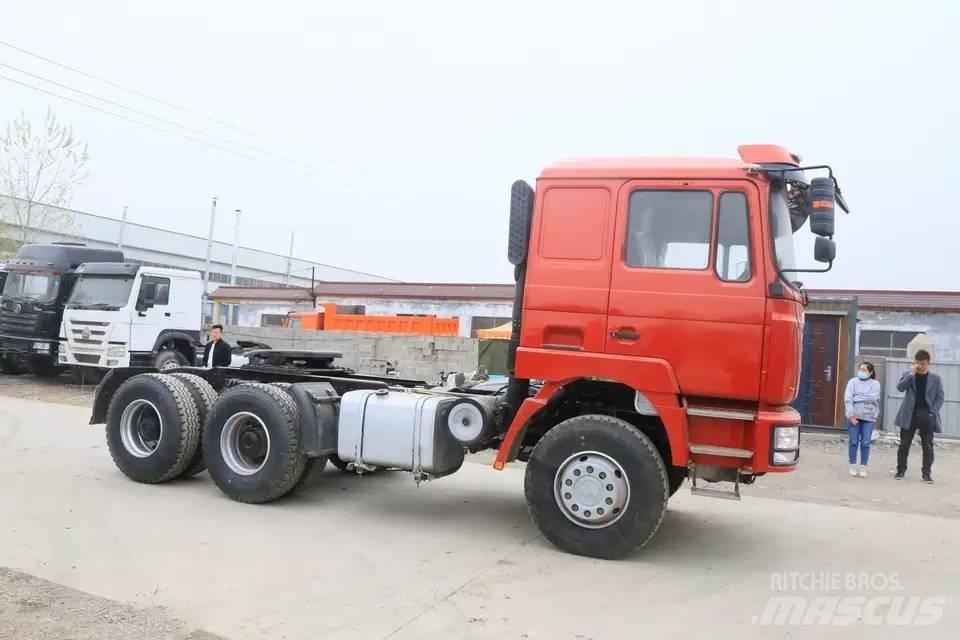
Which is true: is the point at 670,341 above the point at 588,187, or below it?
below

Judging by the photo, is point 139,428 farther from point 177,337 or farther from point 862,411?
point 177,337

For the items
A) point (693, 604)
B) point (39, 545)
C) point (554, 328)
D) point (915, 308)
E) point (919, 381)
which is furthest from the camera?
point (915, 308)

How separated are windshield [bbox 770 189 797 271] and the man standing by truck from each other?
557 centimetres

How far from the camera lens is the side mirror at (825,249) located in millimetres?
4984

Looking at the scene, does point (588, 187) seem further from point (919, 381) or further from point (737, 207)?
point (919, 381)

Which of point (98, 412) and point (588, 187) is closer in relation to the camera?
point (588, 187)

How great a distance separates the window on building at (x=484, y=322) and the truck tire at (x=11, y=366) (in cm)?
1440

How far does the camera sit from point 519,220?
5922 millimetres

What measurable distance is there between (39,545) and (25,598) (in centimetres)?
113

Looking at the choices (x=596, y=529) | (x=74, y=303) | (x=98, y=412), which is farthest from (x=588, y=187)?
(x=74, y=303)

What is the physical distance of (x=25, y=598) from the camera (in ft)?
14.0

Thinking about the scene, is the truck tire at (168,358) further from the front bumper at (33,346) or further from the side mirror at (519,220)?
the side mirror at (519,220)

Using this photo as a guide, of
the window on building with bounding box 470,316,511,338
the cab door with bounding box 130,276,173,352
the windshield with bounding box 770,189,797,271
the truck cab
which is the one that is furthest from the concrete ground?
the window on building with bounding box 470,316,511,338

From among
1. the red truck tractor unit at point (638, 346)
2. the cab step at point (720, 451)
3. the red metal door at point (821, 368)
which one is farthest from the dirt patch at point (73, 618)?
the red metal door at point (821, 368)
